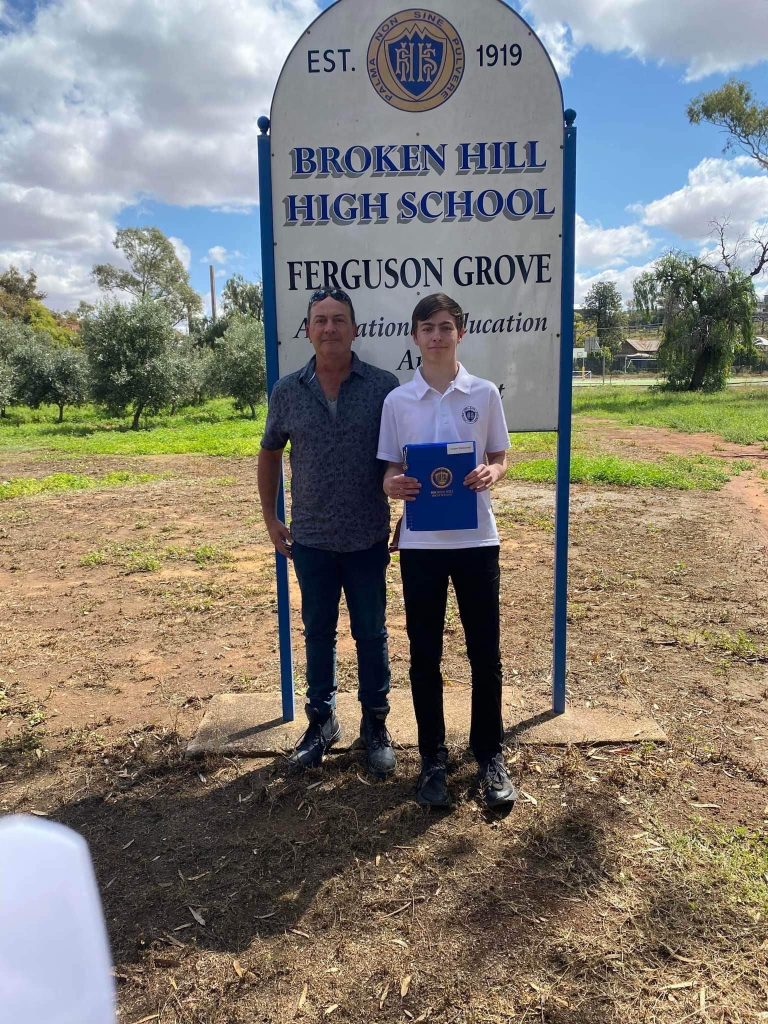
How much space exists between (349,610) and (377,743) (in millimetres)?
602

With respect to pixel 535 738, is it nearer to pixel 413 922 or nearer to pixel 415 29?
pixel 413 922

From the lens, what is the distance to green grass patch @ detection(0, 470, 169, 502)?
10.7 meters

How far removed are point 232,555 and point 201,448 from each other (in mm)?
9882

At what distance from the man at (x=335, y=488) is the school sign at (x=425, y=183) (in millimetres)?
437

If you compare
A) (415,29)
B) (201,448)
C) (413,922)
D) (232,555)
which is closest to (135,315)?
(201,448)

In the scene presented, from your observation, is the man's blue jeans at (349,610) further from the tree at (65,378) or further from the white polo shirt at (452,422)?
the tree at (65,378)

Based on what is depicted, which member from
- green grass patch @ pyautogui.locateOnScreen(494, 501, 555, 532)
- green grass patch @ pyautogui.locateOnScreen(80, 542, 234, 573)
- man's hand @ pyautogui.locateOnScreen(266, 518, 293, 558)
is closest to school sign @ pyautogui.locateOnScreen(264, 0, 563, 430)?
man's hand @ pyautogui.locateOnScreen(266, 518, 293, 558)

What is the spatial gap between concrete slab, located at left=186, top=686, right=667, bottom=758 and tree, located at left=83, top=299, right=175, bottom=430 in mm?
20202

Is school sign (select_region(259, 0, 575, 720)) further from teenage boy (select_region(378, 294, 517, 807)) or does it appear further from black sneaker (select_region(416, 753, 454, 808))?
black sneaker (select_region(416, 753, 454, 808))

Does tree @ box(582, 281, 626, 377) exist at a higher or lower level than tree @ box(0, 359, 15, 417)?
higher

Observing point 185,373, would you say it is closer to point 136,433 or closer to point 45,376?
point 136,433

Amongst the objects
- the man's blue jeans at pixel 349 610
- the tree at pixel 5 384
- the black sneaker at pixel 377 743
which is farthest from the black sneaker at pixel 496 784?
the tree at pixel 5 384

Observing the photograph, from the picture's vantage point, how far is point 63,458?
15109 millimetres

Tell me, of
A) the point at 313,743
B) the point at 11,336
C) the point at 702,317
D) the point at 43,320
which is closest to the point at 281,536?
the point at 313,743
